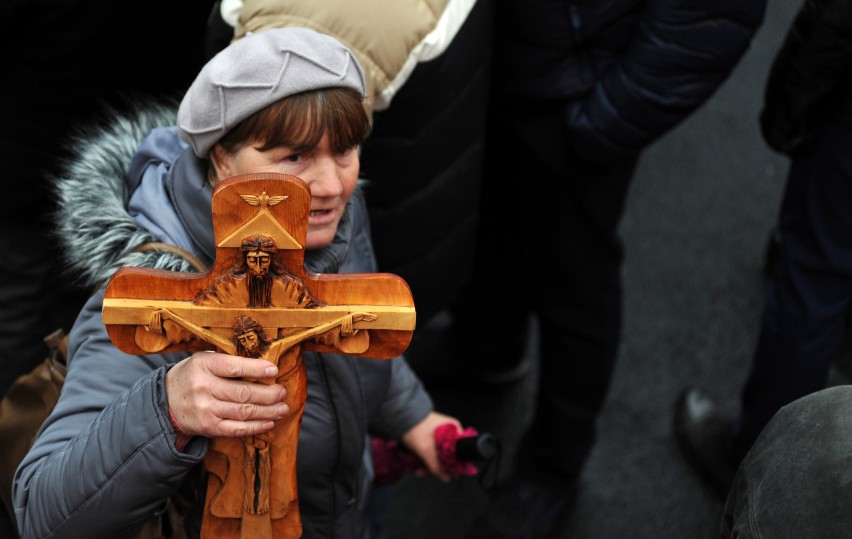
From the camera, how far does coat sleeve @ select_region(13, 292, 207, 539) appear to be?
1219 millimetres

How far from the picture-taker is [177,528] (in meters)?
1.47

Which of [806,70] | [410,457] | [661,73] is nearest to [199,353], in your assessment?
[410,457]

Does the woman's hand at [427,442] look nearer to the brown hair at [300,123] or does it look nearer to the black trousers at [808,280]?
the brown hair at [300,123]

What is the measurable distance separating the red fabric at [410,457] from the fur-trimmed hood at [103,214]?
0.66 metres

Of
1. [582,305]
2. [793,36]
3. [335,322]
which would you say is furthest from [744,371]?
[335,322]

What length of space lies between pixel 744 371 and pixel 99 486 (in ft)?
7.46

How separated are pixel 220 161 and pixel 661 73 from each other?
1.06 metres

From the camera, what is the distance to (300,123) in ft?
4.37

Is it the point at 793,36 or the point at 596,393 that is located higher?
the point at 793,36

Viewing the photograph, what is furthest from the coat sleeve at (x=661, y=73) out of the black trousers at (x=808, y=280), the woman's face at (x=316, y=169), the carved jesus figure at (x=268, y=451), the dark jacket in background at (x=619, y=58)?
the carved jesus figure at (x=268, y=451)

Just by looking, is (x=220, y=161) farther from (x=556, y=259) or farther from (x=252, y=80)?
(x=556, y=259)

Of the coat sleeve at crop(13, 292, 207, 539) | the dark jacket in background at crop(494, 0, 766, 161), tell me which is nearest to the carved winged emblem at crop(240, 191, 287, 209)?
the coat sleeve at crop(13, 292, 207, 539)

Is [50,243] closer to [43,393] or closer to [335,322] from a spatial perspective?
Result: [43,393]

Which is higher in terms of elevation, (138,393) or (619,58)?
(138,393)
